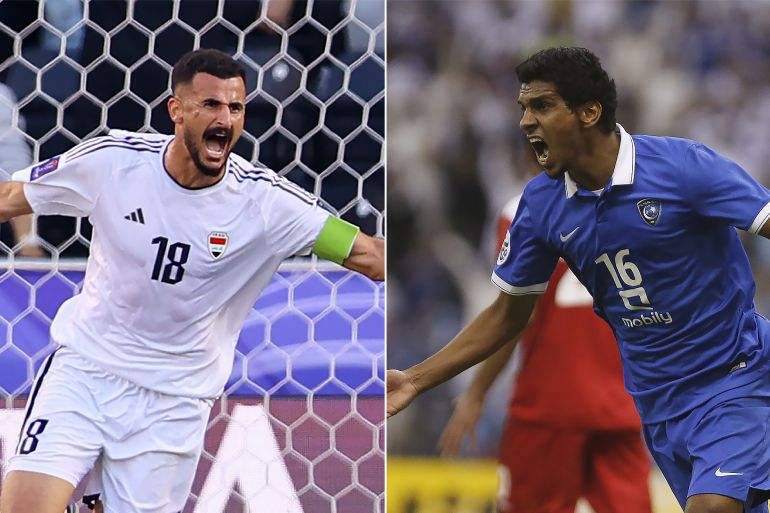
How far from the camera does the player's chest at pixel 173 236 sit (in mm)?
3016

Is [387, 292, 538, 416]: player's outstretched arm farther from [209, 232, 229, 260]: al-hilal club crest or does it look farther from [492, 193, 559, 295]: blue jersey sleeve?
[209, 232, 229, 260]: al-hilal club crest

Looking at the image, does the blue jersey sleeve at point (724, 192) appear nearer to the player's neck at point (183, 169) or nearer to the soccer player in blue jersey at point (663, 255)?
the soccer player in blue jersey at point (663, 255)

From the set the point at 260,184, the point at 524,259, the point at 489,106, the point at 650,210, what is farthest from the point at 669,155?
the point at 489,106

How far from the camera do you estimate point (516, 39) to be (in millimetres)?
6801

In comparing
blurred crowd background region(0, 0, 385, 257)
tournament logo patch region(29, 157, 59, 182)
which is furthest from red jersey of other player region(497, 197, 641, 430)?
tournament logo patch region(29, 157, 59, 182)

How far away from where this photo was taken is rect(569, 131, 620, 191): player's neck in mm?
2885

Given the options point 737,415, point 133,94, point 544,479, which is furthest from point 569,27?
point 737,415

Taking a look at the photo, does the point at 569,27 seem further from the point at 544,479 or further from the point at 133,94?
the point at 133,94

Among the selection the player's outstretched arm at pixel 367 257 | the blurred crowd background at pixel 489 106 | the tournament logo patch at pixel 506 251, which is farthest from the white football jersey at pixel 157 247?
the blurred crowd background at pixel 489 106

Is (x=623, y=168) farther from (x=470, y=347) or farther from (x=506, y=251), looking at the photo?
(x=470, y=347)

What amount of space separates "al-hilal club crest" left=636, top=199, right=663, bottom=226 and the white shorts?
123 centimetres

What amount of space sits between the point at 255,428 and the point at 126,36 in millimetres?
1199

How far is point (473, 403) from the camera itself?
387cm

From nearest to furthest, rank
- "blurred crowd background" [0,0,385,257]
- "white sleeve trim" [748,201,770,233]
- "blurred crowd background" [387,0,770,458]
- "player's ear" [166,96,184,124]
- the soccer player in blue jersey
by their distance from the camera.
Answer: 1. "white sleeve trim" [748,201,770,233]
2. the soccer player in blue jersey
3. "player's ear" [166,96,184,124]
4. "blurred crowd background" [0,0,385,257]
5. "blurred crowd background" [387,0,770,458]
